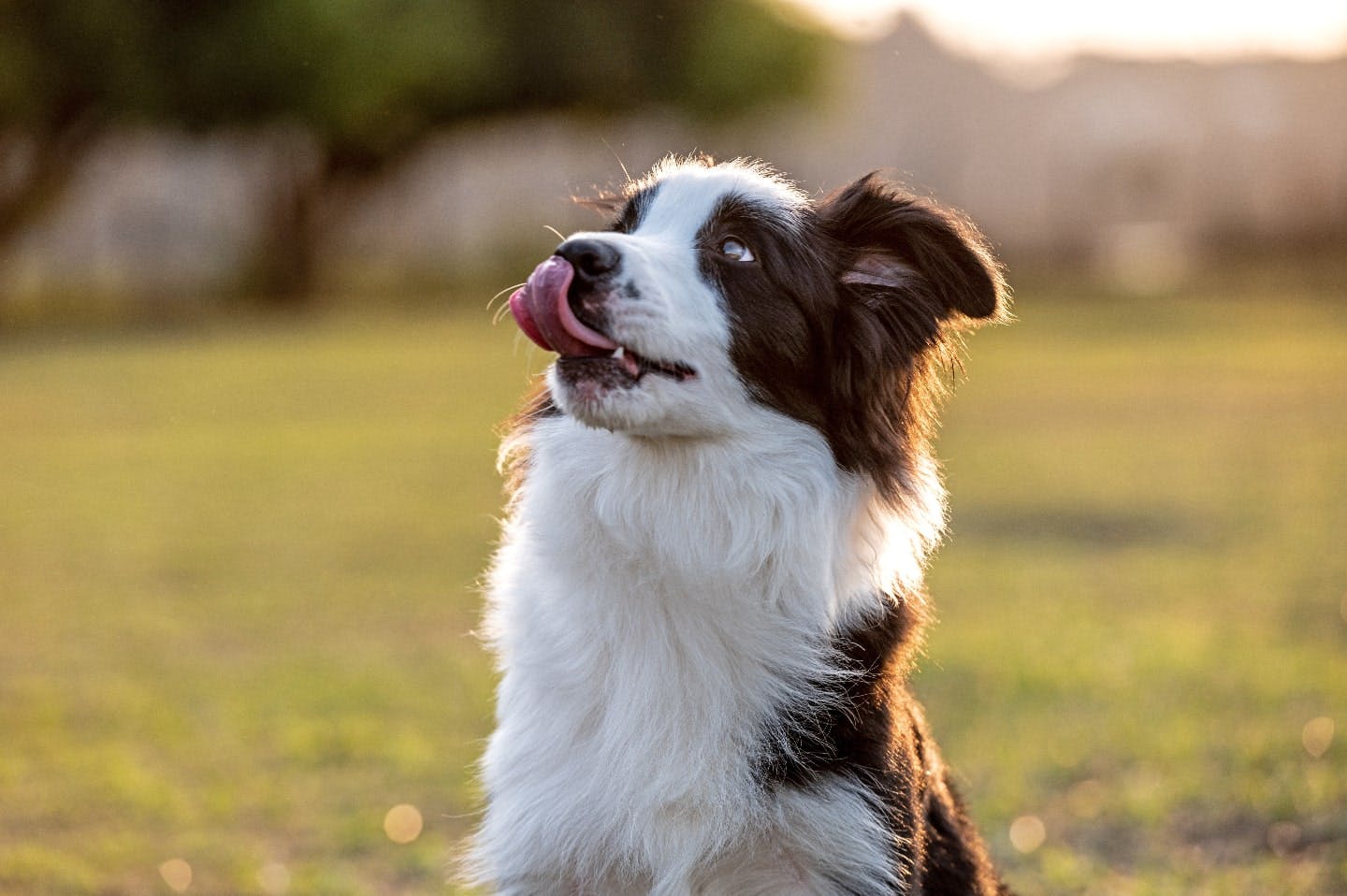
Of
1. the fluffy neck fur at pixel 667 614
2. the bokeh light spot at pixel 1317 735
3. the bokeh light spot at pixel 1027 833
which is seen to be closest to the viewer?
the fluffy neck fur at pixel 667 614

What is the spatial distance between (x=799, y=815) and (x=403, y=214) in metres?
37.4

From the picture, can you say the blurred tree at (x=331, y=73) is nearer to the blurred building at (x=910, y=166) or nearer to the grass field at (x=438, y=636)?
the blurred building at (x=910, y=166)

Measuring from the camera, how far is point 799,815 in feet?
11.6

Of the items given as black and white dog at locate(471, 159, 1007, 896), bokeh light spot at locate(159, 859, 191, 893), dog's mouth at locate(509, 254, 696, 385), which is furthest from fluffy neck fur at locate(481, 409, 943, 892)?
bokeh light spot at locate(159, 859, 191, 893)

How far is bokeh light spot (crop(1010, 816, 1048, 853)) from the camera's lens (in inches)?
229

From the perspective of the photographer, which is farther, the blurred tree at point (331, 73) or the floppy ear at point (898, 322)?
the blurred tree at point (331, 73)

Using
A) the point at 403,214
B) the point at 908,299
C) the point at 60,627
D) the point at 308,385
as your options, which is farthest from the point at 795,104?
the point at 908,299

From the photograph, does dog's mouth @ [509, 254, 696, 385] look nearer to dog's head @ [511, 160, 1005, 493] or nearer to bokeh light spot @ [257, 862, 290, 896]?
dog's head @ [511, 160, 1005, 493]

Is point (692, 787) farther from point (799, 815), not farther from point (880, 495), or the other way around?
point (880, 495)

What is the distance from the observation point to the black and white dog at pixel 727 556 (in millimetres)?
3529

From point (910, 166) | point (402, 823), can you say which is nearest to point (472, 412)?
point (402, 823)

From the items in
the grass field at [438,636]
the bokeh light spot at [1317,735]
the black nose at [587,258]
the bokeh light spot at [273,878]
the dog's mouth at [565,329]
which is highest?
the black nose at [587,258]

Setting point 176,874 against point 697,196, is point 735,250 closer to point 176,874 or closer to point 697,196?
point 697,196

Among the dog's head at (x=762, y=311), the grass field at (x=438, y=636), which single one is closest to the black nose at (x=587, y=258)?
the dog's head at (x=762, y=311)
